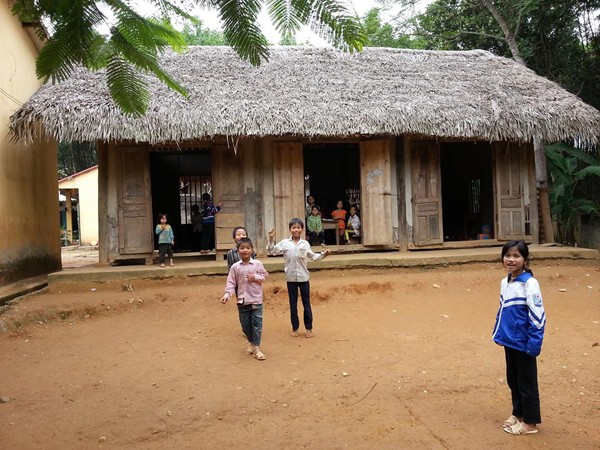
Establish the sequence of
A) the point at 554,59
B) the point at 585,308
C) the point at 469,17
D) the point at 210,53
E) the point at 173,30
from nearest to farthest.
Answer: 1. the point at 173,30
2. the point at 585,308
3. the point at 210,53
4. the point at 554,59
5. the point at 469,17

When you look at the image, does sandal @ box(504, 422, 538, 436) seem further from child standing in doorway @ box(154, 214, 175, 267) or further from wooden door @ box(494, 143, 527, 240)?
wooden door @ box(494, 143, 527, 240)

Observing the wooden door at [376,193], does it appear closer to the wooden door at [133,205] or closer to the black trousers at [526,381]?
the wooden door at [133,205]

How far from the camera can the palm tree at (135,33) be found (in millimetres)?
1266

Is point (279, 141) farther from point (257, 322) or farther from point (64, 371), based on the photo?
point (64, 371)

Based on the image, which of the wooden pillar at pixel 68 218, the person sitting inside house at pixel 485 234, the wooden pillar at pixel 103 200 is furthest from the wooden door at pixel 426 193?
the wooden pillar at pixel 68 218

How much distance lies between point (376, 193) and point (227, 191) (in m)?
2.61

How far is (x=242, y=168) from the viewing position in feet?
29.5

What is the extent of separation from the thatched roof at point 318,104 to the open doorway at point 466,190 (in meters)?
2.42

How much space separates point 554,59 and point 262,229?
9306 mm

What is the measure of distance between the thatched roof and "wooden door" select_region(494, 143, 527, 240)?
871 millimetres

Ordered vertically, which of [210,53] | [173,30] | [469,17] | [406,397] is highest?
[469,17]

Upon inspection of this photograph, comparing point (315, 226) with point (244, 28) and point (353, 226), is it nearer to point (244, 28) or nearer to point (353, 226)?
point (353, 226)

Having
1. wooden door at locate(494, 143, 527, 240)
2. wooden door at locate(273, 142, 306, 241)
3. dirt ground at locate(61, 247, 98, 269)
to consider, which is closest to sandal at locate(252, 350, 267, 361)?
wooden door at locate(273, 142, 306, 241)

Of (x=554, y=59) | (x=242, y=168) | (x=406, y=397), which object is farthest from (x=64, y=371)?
(x=554, y=59)
